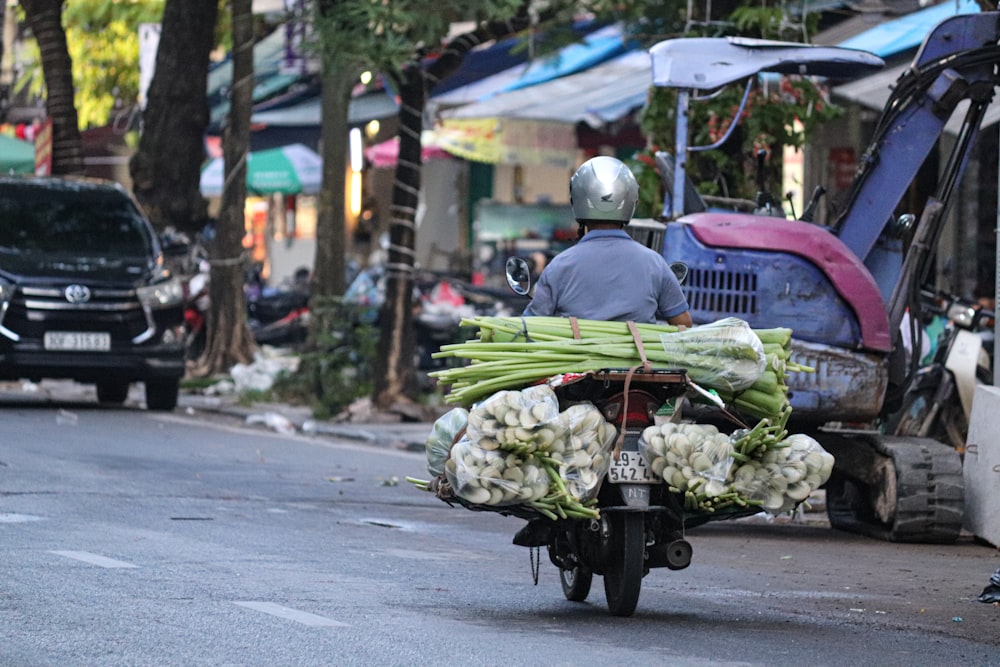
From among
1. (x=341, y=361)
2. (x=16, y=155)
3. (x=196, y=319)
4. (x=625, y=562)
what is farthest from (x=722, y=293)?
(x=16, y=155)

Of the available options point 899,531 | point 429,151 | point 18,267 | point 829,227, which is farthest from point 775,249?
point 429,151

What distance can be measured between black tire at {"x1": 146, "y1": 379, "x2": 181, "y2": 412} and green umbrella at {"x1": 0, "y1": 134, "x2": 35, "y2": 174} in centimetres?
1510

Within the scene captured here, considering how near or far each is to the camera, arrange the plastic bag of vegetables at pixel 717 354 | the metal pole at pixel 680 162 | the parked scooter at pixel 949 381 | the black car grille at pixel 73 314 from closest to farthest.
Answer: the plastic bag of vegetables at pixel 717 354
the metal pole at pixel 680 162
the parked scooter at pixel 949 381
the black car grille at pixel 73 314

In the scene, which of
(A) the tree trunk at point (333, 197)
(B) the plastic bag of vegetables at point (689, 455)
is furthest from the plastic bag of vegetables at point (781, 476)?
(A) the tree trunk at point (333, 197)

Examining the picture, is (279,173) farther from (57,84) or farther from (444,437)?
(444,437)

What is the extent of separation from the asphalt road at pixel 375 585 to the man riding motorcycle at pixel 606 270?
125 centimetres

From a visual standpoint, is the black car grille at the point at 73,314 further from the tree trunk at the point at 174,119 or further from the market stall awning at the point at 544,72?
the market stall awning at the point at 544,72

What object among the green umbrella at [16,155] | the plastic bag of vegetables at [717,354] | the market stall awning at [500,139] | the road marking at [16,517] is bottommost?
the road marking at [16,517]

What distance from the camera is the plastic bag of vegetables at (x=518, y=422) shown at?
7.34m

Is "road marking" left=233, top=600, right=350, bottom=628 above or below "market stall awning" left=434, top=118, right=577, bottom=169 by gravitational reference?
below

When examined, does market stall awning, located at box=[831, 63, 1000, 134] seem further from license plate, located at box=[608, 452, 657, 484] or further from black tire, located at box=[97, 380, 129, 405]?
license plate, located at box=[608, 452, 657, 484]

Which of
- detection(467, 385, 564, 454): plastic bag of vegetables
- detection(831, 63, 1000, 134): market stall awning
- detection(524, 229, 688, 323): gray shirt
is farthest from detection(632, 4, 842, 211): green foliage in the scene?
detection(467, 385, 564, 454): plastic bag of vegetables

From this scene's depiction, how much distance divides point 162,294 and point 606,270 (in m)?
11.1

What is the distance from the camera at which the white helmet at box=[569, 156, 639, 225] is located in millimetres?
8086
